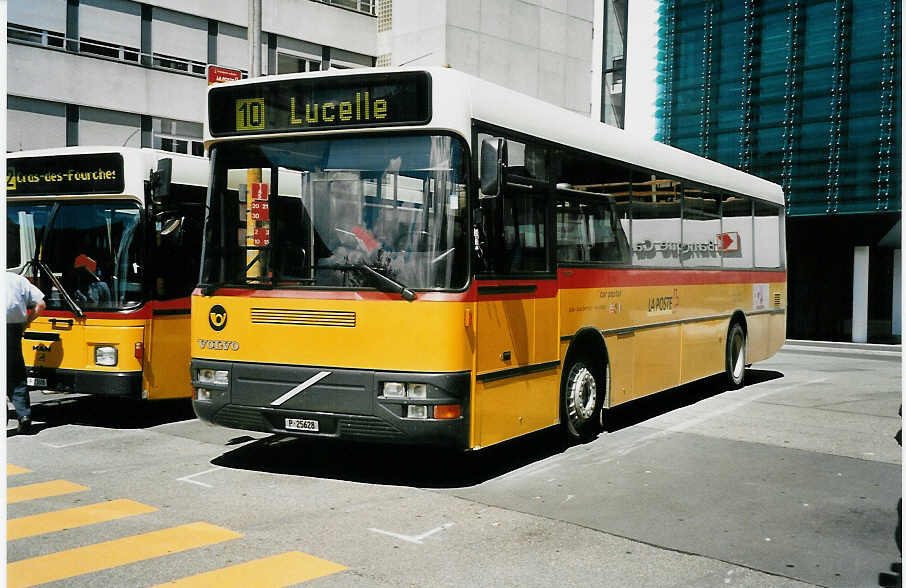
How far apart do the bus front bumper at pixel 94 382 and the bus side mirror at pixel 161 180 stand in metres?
1.80

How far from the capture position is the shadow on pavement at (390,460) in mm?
8070

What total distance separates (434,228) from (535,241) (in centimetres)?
146

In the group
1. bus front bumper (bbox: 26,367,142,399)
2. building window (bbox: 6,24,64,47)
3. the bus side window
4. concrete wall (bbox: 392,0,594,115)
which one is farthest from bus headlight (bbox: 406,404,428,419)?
concrete wall (bbox: 392,0,594,115)

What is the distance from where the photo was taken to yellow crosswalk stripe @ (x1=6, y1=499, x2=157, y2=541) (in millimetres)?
6379

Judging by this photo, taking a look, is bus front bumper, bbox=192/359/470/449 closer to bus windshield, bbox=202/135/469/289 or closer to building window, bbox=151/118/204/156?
bus windshield, bbox=202/135/469/289

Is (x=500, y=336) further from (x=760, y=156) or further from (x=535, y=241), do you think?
(x=760, y=156)

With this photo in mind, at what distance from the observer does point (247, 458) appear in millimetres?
8734

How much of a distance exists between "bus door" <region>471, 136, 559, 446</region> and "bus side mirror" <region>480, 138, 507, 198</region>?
7cm

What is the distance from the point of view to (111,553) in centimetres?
584

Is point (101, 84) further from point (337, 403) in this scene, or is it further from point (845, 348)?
point (337, 403)

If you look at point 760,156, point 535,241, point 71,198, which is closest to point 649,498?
point 535,241

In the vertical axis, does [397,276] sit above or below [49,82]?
below

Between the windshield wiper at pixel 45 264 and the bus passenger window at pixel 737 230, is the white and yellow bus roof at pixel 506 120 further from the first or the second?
the windshield wiper at pixel 45 264

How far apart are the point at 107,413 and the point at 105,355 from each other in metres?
1.72
